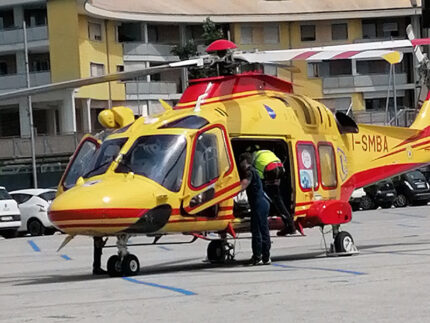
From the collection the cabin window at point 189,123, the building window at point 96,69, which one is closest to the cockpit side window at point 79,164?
the cabin window at point 189,123

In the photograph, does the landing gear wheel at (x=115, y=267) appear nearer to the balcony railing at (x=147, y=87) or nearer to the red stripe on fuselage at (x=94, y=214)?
the red stripe on fuselage at (x=94, y=214)

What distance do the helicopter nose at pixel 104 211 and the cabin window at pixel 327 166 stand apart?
153 inches

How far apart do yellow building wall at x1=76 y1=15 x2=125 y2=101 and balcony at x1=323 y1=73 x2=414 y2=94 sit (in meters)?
14.0

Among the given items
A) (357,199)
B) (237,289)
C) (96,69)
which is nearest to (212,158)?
(237,289)

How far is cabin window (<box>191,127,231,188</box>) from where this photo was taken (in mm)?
14539

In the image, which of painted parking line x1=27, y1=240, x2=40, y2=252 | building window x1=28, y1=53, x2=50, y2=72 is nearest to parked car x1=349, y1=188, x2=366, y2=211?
painted parking line x1=27, y1=240, x2=40, y2=252

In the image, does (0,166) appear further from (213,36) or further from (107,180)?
(107,180)

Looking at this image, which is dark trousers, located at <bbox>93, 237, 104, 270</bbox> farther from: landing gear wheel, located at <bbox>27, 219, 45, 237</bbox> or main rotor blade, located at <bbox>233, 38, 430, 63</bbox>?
landing gear wheel, located at <bbox>27, 219, 45, 237</bbox>

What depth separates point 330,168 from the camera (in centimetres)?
1700

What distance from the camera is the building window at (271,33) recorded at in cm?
6550

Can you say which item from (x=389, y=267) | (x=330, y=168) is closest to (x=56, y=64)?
(x=330, y=168)

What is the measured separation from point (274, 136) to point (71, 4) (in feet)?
135

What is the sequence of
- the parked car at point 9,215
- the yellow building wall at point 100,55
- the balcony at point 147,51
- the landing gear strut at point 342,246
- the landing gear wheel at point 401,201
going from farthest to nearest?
the balcony at point 147,51, the yellow building wall at point 100,55, the landing gear wheel at point 401,201, the parked car at point 9,215, the landing gear strut at point 342,246

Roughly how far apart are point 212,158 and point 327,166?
288 centimetres
